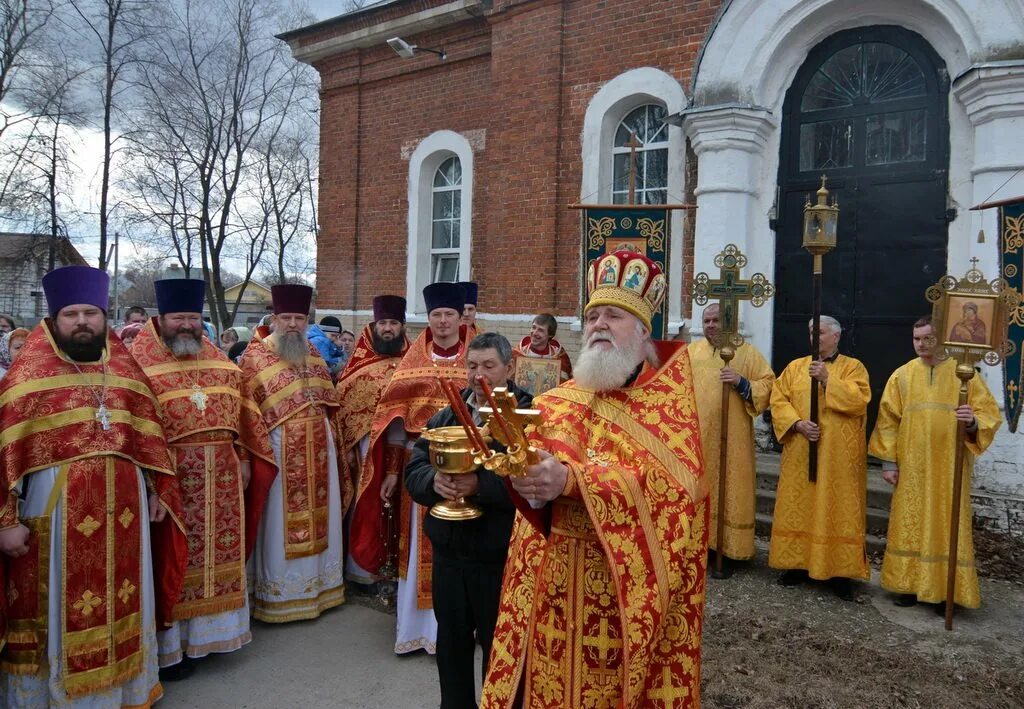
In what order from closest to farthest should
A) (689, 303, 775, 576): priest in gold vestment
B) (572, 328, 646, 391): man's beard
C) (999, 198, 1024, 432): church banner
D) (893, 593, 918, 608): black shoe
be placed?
(572, 328, 646, 391): man's beard → (999, 198, 1024, 432): church banner → (893, 593, 918, 608): black shoe → (689, 303, 775, 576): priest in gold vestment

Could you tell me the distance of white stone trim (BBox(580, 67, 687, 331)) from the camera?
27.7 ft

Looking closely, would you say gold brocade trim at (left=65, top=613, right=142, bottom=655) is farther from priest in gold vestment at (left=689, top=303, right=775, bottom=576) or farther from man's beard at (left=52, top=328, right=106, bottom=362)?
priest in gold vestment at (left=689, top=303, right=775, bottom=576)

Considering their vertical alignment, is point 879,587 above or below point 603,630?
below

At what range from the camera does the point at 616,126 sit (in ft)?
30.3

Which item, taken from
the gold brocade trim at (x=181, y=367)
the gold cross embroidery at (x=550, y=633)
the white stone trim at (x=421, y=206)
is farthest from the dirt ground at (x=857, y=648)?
the white stone trim at (x=421, y=206)

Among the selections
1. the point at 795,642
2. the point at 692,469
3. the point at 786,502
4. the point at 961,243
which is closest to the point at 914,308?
the point at 961,243

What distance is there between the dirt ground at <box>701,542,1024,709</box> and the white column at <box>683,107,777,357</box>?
302 centimetres

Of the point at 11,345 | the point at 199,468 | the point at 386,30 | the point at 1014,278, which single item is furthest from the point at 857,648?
the point at 386,30

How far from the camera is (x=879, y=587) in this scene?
230 inches

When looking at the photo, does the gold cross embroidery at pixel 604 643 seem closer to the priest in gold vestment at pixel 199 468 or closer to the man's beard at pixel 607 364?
the man's beard at pixel 607 364

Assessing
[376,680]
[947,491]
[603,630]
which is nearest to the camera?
[603,630]

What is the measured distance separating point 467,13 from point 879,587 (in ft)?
28.4

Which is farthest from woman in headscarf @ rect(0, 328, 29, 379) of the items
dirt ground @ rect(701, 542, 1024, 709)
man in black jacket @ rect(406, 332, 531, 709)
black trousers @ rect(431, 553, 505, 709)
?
dirt ground @ rect(701, 542, 1024, 709)

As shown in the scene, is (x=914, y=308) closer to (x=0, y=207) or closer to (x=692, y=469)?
(x=692, y=469)
